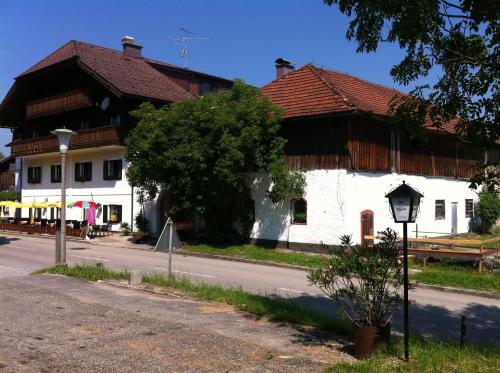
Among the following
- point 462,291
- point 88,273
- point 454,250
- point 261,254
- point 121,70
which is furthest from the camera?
point 121,70

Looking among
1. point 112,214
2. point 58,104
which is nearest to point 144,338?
point 112,214

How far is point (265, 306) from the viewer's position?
9.80 m

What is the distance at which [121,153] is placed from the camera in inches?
1271

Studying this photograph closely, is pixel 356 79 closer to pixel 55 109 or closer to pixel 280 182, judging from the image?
pixel 280 182

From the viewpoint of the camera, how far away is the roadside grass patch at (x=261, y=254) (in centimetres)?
1998

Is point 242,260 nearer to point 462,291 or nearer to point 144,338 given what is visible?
point 462,291

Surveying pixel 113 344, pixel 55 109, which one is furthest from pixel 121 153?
pixel 113 344

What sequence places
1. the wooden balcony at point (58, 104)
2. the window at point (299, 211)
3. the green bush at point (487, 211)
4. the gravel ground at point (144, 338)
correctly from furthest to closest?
the wooden balcony at point (58, 104) → the green bush at point (487, 211) → the window at point (299, 211) → the gravel ground at point (144, 338)

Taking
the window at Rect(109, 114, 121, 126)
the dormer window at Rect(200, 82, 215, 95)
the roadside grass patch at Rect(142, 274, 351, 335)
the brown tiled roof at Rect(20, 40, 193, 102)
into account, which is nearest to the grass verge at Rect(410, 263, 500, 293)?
the roadside grass patch at Rect(142, 274, 351, 335)

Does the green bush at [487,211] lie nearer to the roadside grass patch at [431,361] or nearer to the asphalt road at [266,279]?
the asphalt road at [266,279]

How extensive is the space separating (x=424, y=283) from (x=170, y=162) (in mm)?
11951

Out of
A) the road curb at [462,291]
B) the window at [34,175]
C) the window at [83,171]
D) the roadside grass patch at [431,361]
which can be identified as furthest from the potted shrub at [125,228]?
the roadside grass patch at [431,361]

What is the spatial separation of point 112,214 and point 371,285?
1084 inches

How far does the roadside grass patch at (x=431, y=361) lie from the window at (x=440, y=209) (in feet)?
71.3
